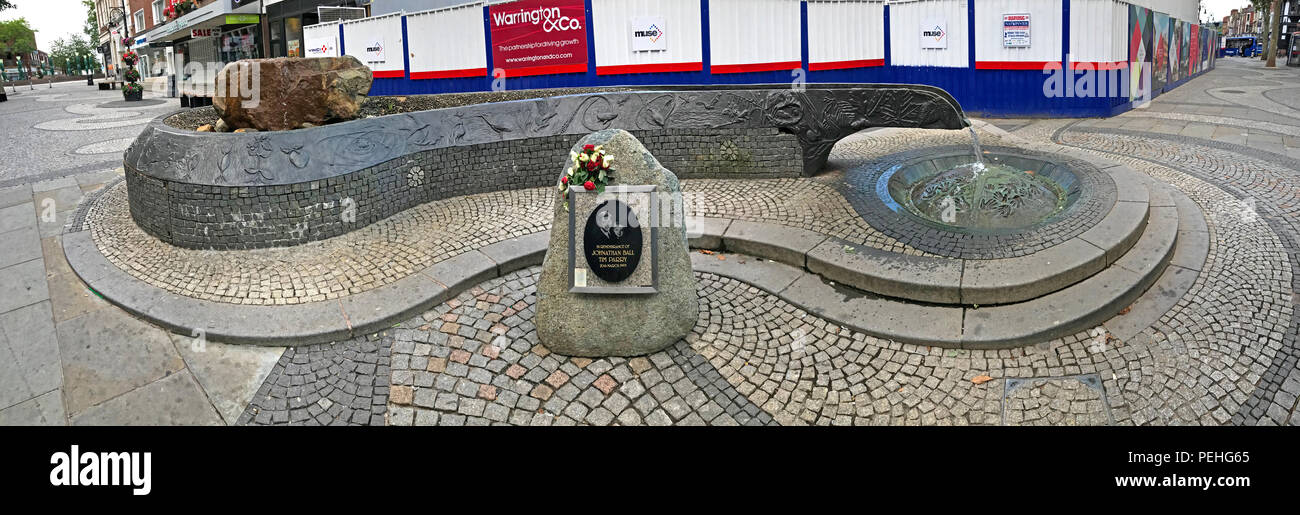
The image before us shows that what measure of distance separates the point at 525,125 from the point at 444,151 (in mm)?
1021

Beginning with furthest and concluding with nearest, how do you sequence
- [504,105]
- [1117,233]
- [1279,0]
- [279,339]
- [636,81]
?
[1279,0] → [636,81] → [504,105] → [1117,233] → [279,339]

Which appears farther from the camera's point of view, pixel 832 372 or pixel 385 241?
pixel 385 241

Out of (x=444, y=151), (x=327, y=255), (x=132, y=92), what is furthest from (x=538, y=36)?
(x=132, y=92)

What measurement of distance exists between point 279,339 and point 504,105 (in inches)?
160

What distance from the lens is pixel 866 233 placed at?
22.4 feet

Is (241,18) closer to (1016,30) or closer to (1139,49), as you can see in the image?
(1016,30)

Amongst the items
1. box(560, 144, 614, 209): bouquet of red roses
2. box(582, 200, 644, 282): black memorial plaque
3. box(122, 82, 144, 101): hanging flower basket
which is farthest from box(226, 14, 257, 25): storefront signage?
box(582, 200, 644, 282): black memorial plaque

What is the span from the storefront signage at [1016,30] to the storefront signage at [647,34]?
684 cm

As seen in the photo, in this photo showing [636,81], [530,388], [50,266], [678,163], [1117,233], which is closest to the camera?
[530,388]

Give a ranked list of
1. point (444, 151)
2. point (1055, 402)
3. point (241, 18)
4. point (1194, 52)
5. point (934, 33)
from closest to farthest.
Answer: point (1055, 402) → point (444, 151) → point (934, 33) → point (1194, 52) → point (241, 18)

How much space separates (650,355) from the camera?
5.19 meters

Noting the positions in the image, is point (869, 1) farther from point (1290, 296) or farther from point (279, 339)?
point (279, 339)

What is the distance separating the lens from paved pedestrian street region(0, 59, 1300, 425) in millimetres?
4547

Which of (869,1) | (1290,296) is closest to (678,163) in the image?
(1290,296)
